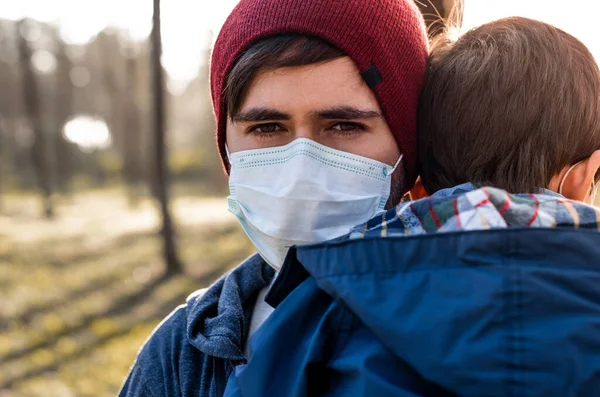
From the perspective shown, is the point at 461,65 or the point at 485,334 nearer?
the point at 485,334

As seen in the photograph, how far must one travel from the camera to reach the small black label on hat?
1.97m

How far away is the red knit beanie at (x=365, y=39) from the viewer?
6.32ft

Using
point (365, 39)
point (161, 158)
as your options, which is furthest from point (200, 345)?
point (161, 158)

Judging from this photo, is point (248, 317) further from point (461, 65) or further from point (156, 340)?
point (461, 65)

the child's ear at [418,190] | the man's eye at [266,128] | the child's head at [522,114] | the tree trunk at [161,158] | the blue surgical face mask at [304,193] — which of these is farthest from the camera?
the tree trunk at [161,158]

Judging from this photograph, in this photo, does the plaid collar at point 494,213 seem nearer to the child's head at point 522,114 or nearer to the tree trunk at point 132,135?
the child's head at point 522,114

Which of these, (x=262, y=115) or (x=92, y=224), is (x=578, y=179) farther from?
(x=92, y=224)

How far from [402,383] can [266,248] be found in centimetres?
81

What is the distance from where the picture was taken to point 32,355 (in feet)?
24.5

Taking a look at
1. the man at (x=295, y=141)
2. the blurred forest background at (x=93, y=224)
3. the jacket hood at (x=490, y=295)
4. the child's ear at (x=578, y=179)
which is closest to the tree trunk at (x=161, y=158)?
the blurred forest background at (x=93, y=224)

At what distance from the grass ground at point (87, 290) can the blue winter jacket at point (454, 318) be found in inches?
220

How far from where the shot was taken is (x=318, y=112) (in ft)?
6.22

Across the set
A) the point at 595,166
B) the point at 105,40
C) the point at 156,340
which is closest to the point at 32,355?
the point at 156,340

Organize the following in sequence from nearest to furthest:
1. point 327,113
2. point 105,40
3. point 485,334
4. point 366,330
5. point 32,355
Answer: point 485,334 < point 366,330 < point 327,113 < point 32,355 < point 105,40
